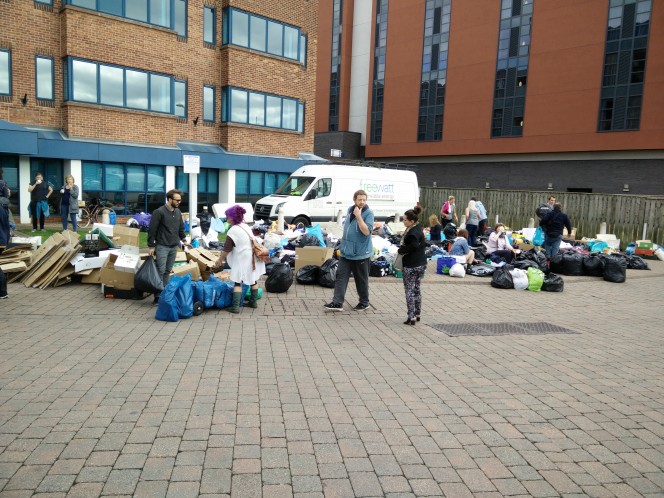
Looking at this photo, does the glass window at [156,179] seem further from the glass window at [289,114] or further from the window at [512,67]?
the window at [512,67]

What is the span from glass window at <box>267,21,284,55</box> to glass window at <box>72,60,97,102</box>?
862 cm

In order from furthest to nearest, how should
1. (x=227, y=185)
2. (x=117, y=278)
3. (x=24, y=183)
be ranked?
1. (x=227, y=185)
2. (x=24, y=183)
3. (x=117, y=278)

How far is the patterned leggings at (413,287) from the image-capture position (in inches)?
305

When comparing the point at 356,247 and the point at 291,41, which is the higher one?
the point at 291,41

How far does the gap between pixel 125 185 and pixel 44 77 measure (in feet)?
15.9

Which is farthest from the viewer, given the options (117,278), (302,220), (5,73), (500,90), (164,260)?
(500,90)

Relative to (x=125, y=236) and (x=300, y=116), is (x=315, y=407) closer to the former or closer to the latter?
(x=125, y=236)

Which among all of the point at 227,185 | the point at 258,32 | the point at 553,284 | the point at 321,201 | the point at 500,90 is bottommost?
the point at 553,284

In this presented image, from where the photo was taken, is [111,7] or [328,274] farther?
[111,7]

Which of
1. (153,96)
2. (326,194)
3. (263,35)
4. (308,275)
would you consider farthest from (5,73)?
(308,275)

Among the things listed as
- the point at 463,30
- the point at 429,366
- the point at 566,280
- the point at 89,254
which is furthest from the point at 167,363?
the point at 463,30

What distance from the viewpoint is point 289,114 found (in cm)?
2669

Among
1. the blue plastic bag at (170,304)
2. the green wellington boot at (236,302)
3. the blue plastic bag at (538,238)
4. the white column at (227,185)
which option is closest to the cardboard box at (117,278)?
the blue plastic bag at (170,304)

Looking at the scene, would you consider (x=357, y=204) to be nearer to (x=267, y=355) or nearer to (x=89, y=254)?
(x=267, y=355)
